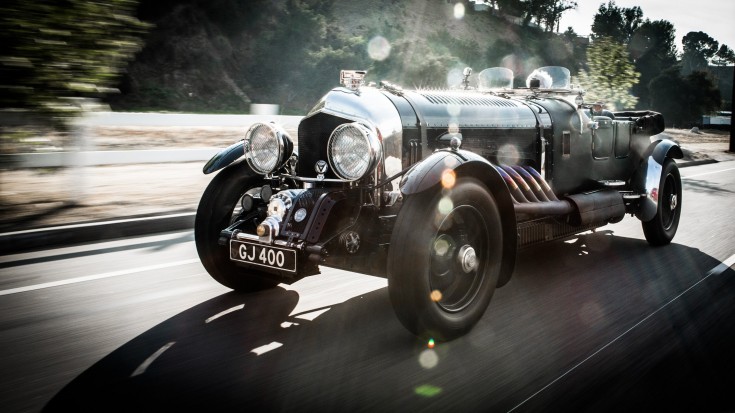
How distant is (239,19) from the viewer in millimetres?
47344

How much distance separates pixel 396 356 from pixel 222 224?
5.19 feet

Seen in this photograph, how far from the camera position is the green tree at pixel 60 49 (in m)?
6.04

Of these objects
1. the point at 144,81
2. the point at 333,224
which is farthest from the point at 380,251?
the point at 144,81

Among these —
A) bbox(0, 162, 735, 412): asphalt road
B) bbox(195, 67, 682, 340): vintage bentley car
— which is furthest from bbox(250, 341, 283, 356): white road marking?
bbox(195, 67, 682, 340): vintage bentley car

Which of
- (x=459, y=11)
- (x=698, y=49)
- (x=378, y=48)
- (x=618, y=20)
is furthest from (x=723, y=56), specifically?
(x=378, y=48)

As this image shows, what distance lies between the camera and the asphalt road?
9.04 ft

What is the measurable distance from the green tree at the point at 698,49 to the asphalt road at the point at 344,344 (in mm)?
167088

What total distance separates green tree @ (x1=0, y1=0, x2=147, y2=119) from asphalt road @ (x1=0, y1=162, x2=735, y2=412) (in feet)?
6.89

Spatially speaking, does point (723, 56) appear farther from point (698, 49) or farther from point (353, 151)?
point (353, 151)

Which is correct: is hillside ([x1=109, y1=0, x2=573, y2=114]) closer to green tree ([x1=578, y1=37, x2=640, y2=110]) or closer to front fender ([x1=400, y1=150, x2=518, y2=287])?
green tree ([x1=578, y1=37, x2=640, y2=110])

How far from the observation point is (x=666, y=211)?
21.0ft

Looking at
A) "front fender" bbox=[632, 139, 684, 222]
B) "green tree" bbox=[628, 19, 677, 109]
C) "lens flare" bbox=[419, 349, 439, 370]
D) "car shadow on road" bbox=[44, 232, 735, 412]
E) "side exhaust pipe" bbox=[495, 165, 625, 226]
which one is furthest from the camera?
"green tree" bbox=[628, 19, 677, 109]

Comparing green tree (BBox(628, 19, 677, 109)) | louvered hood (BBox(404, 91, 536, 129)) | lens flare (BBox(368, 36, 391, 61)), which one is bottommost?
louvered hood (BBox(404, 91, 536, 129))

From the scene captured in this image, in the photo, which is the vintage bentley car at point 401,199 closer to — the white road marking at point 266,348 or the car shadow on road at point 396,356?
the car shadow on road at point 396,356
